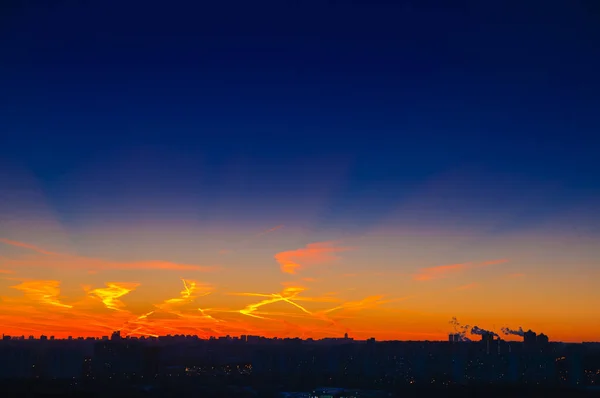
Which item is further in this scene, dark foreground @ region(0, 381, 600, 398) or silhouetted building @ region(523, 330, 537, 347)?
silhouetted building @ region(523, 330, 537, 347)

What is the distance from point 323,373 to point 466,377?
25.8 metres

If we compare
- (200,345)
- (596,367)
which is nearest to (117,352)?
(200,345)

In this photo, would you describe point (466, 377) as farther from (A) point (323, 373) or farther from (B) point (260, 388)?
(B) point (260, 388)

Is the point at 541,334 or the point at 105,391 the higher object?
the point at 541,334

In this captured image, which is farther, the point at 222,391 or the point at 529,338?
the point at 529,338

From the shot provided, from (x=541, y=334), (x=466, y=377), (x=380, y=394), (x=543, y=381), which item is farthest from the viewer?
(x=541, y=334)

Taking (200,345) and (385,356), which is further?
(200,345)

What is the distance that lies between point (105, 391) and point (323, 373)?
146 feet

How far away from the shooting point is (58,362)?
10806cm

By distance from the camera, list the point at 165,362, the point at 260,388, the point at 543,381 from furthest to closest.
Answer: the point at 165,362 < the point at 543,381 < the point at 260,388

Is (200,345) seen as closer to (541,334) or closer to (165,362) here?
(165,362)

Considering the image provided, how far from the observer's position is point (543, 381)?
100812 mm

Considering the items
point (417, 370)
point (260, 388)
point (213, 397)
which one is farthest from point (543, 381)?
point (213, 397)

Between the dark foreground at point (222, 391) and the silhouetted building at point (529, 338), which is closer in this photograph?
the dark foreground at point (222, 391)
